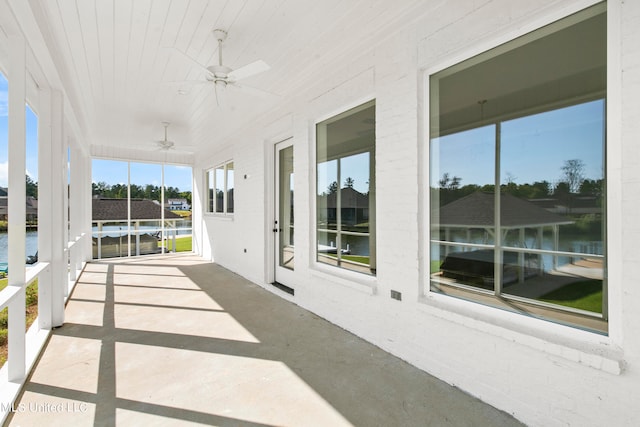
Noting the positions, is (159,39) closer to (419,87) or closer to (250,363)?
(419,87)

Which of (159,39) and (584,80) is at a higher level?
(159,39)

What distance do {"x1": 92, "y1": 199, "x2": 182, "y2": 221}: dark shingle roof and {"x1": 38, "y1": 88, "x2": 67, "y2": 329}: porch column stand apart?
17.1 feet

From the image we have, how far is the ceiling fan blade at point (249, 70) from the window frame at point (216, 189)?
3702mm

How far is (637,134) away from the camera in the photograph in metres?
1.53

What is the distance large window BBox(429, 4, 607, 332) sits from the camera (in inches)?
69.8

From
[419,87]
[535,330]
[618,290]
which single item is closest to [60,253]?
[419,87]

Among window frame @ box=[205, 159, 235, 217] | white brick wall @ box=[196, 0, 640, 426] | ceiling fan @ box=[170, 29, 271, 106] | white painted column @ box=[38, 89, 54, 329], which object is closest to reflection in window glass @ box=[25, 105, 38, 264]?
white painted column @ box=[38, 89, 54, 329]

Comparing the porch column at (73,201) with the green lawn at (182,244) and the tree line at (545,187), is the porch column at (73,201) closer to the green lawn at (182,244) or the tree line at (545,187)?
the green lawn at (182,244)

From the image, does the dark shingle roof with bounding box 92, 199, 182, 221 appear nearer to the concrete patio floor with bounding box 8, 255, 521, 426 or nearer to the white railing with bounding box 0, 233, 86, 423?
the concrete patio floor with bounding box 8, 255, 521, 426

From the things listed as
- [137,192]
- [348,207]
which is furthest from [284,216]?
[137,192]

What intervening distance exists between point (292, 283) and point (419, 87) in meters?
3.23

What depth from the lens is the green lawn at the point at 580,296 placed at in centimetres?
174

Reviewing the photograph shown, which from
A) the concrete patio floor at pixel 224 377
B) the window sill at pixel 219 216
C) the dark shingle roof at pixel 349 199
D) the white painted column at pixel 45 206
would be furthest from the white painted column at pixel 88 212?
the dark shingle roof at pixel 349 199

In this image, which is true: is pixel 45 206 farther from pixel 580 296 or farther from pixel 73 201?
pixel 580 296
